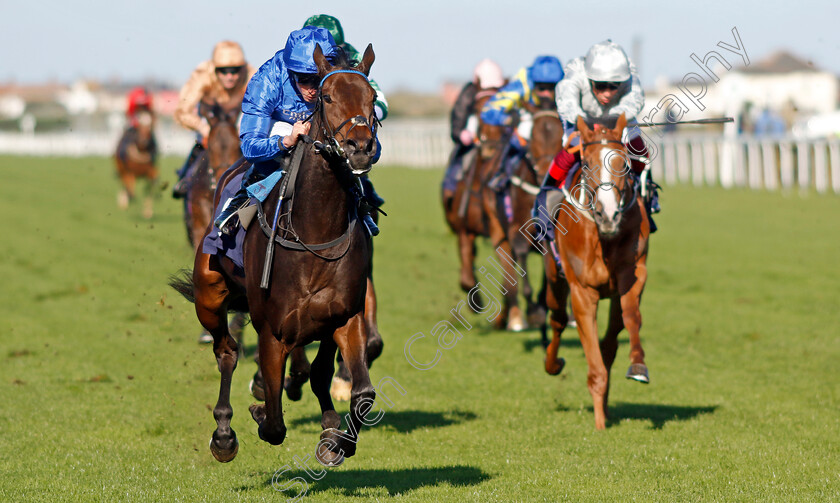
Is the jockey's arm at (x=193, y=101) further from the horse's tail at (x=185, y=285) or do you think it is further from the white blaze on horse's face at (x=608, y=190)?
the white blaze on horse's face at (x=608, y=190)

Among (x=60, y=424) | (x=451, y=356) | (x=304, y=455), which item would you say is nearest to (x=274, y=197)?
(x=304, y=455)

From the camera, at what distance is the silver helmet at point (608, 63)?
7539mm

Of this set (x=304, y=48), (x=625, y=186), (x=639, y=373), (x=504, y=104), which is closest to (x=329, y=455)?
(x=304, y=48)

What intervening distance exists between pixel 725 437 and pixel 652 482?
128cm

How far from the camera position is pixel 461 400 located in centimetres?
851

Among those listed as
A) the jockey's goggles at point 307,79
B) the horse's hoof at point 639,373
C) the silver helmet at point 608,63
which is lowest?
the horse's hoof at point 639,373

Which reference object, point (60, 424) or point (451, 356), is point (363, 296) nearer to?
point (60, 424)

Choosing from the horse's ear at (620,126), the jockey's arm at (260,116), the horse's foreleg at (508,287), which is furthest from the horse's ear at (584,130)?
the horse's foreleg at (508,287)

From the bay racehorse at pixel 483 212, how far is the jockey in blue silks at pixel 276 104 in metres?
5.64

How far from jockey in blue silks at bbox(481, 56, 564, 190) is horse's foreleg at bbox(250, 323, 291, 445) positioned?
535cm

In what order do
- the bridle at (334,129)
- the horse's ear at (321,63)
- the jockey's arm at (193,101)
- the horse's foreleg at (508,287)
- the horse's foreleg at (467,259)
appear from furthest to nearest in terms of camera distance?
the horse's foreleg at (467,259)
the horse's foreleg at (508,287)
the jockey's arm at (193,101)
the horse's ear at (321,63)
the bridle at (334,129)

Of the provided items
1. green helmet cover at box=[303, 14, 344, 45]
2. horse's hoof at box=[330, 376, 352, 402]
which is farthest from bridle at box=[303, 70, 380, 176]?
horse's hoof at box=[330, 376, 352, 402]

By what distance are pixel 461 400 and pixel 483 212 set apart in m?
3.99

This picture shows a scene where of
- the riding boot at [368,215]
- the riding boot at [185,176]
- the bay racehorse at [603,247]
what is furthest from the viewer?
the riding boot at [185,176]
